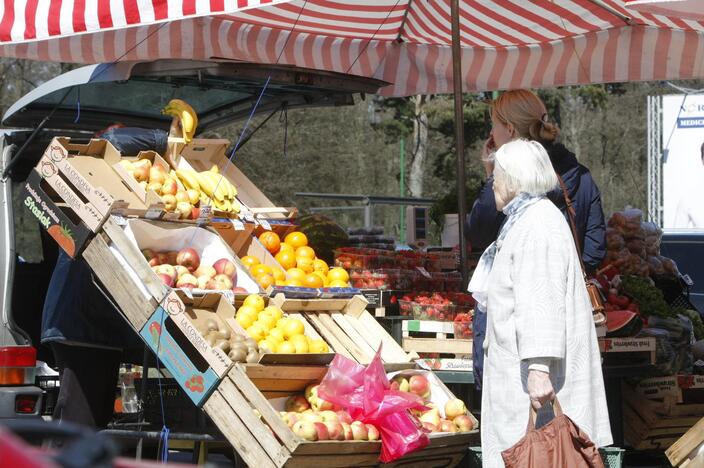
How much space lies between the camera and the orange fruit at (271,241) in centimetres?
684

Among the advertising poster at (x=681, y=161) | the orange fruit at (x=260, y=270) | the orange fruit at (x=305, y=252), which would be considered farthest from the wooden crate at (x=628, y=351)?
the advertising poster at (x=681, y=161)

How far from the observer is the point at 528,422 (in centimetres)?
459

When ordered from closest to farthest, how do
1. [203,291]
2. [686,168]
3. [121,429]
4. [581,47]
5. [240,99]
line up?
1. [203,291]
2. [121,429]
3. [240,99]
4. [581,47]
5. [686,168]

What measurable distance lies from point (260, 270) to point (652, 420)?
262 centimetres

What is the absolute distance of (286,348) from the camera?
18.1 ft

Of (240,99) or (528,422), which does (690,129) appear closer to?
(240,99)

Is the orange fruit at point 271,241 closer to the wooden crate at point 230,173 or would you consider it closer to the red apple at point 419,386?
the wooden crate at point 230,173

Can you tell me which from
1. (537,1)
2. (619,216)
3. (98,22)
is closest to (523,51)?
(537,1)

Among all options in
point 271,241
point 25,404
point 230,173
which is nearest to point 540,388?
point 271,241

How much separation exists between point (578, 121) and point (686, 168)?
17.8 metres

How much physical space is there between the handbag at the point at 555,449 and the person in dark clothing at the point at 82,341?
2574 mm

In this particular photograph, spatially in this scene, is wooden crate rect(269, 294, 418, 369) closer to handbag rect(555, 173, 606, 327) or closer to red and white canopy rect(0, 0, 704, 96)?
handbag rect(555, 173, 606, 327)

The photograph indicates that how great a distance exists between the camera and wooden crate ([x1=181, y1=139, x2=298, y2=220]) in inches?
275

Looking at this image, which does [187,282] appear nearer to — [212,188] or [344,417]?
[212,188]
